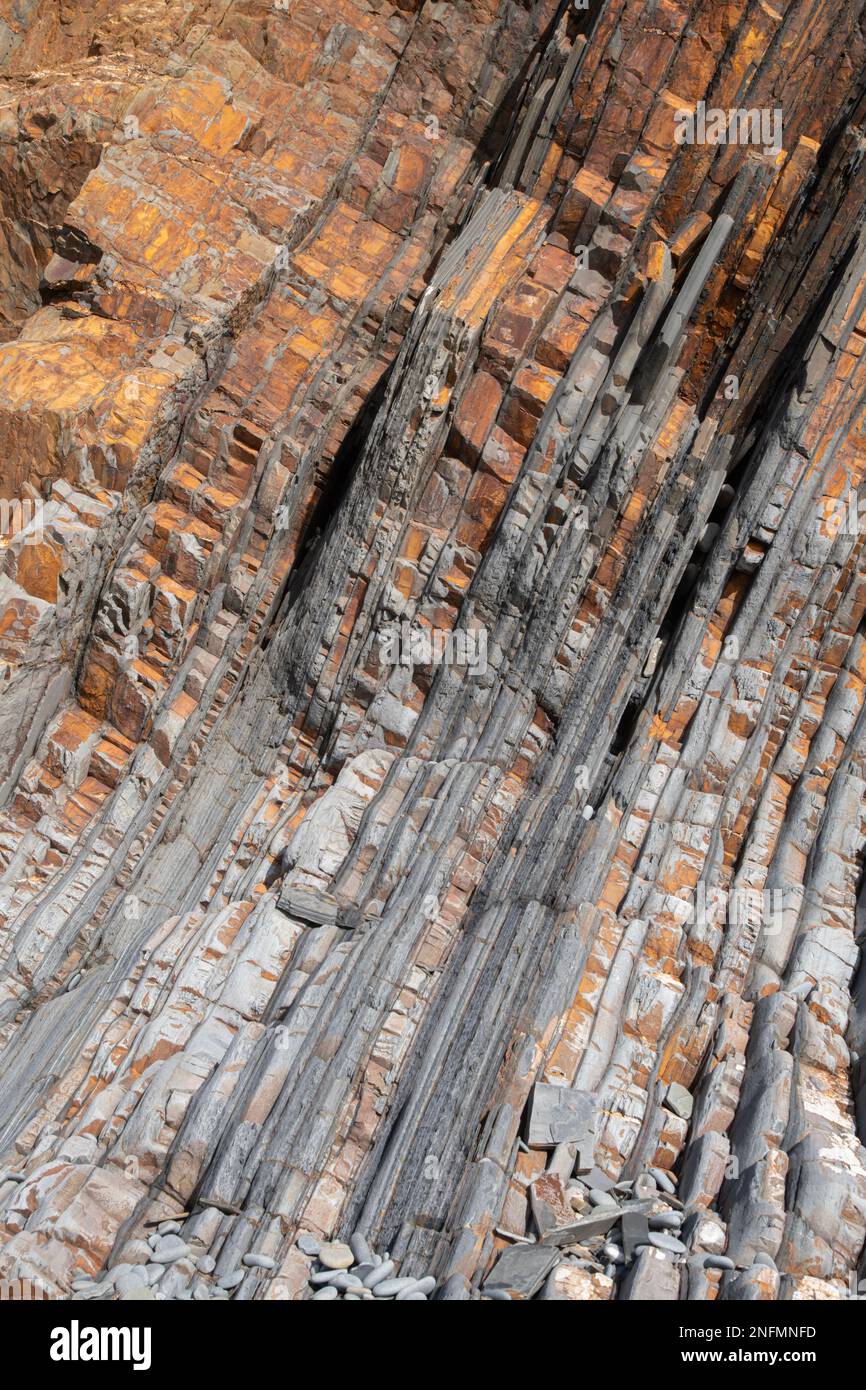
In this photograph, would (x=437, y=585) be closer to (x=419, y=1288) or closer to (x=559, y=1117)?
(x=559, y=1117)

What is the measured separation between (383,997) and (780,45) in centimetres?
1495

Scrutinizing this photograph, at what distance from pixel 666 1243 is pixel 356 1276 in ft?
10.2

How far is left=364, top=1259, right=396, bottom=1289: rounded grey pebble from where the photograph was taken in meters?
11.2

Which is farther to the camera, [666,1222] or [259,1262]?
[666,1222]

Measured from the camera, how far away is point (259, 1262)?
11.4 metres

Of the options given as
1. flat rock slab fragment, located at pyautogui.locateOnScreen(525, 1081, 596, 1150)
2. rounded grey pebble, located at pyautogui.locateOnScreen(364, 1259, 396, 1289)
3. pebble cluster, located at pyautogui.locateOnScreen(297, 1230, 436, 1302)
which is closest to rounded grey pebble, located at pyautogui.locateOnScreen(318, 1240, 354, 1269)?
pebble cluster, located at pyautogui.locateOnScreen(297, 1230, 436, 1302)

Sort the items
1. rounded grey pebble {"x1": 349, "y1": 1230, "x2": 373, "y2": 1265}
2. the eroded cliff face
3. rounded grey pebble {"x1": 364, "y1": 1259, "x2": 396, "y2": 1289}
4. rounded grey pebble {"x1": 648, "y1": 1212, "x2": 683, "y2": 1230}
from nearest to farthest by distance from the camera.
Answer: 1. rounded grey pebble {"x1": 364, "y1": 1259, "x2": 396, "y2": 1289}
2. rounded grey pebble {"x1": 349, "y1": 1230, "x2": 373, "y2": 1265}
3. rounded grey pebble {"x1": 648, "y1": 1212, "x2": 683, "y2": 1230}
4. the eroded cliff face

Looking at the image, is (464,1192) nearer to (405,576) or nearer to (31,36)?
(405,576)

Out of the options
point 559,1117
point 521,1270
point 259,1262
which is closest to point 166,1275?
point 259,1262

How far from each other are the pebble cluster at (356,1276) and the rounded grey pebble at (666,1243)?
2241 millimetres

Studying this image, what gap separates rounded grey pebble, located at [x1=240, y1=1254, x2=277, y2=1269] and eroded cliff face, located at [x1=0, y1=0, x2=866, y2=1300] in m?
1.47

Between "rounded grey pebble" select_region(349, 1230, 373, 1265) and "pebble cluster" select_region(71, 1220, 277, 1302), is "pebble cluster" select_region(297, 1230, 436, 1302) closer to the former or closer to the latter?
"rounded grey pebble" select_region(349, 1230, 373, 1265)

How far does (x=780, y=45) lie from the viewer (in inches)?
673
